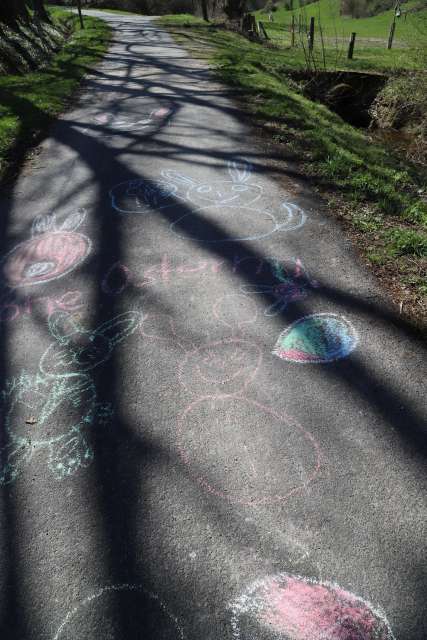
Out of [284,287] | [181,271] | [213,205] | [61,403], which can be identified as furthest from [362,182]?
[61,403]

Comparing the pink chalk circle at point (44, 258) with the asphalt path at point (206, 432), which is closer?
the asphalt path at point (206, 432)

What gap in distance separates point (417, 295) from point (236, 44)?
1614cm

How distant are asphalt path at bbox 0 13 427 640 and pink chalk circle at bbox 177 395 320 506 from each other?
1 centimetres

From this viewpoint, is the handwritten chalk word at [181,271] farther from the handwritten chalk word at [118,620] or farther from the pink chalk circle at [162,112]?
the pink chalk circle at [162,112]

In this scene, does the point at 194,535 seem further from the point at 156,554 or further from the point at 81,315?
the point at 81,315

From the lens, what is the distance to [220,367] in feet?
8.52

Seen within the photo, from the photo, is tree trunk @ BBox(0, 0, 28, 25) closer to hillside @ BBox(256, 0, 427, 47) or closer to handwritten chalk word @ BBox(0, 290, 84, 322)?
hillside @ BBox(256, 0, 427, 47)

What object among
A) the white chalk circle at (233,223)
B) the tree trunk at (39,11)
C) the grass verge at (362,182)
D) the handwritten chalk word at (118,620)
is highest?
the tree trunk at (39,11)

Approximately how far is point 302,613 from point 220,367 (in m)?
1.34


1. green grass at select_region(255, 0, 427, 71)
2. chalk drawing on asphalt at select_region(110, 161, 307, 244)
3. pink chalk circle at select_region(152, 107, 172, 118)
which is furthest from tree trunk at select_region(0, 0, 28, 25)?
chalk drawing on asphalt at select_region(110, 161, 307, 244)

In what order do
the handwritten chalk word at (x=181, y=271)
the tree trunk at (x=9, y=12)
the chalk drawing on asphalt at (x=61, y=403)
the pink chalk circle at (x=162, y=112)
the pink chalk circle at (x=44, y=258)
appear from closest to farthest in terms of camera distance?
the chalk drawing on asphalt at (x=61, y=403), the handwritten chalk word at (x=181, y=271), the pink chalk circle at (x=44, y=258), the pink chalk circle at (x=162, y=112), the tree trunk at (x=9, y=12)

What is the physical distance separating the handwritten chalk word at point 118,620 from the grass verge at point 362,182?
224 centimetres

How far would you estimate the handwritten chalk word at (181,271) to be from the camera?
3.33 metres

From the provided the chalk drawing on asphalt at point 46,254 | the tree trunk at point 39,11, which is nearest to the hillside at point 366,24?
the chalk drawing on asphalt at point 46,254
